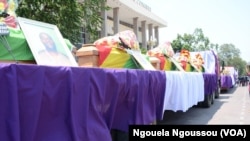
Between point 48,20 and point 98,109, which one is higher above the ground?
point 48,20

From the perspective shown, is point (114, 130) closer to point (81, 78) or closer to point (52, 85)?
point (81, 78)

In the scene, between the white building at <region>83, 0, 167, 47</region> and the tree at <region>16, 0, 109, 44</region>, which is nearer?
the tree at <region>16, 0, 109, 44</region>

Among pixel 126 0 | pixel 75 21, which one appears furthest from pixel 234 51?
pixel 75 21

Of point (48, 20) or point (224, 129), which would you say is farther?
point (48, 20)

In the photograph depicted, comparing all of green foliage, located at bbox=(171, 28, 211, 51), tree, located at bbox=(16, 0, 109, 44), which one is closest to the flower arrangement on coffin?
tree, located at bbox=(16, 0, 109, 44)

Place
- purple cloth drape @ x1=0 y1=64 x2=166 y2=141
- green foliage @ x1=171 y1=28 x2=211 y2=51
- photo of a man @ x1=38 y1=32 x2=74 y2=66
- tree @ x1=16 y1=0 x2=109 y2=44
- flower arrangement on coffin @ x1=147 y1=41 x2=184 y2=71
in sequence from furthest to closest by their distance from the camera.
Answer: green foliage @ x1=171 y1=28 x2=211 y2=51, flower arrangement on coffin @ x1=147 y1=41 x2=184 y2=71, tree @ x1=16 y1=0 x2=109 y2=44, photo of a man @ x1=38 y1=32 x2=74 y2=66, purple cloth drape @ x1=0 y1=64 x2=166 y2=141

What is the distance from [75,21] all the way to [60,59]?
3.75 meters

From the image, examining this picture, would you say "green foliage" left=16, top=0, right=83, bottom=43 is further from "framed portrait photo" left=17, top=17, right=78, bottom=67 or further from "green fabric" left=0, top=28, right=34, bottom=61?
"green fabric" left=0, top=28, right=34, bottom=61

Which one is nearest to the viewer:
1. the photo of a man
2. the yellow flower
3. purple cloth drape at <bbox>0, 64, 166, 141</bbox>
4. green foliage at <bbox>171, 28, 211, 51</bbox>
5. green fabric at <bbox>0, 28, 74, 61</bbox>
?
purple cloth drape at <bbox>0, 64, 166, 141</bbox>

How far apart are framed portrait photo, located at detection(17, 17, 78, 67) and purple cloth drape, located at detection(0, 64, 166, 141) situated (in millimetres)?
667

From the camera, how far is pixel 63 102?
2434 mm

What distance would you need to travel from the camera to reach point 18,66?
206 cm

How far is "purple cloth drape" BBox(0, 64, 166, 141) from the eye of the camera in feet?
6.44

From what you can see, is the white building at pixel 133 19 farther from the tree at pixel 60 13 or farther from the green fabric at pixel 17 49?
the green fabric at pixel 17 49
